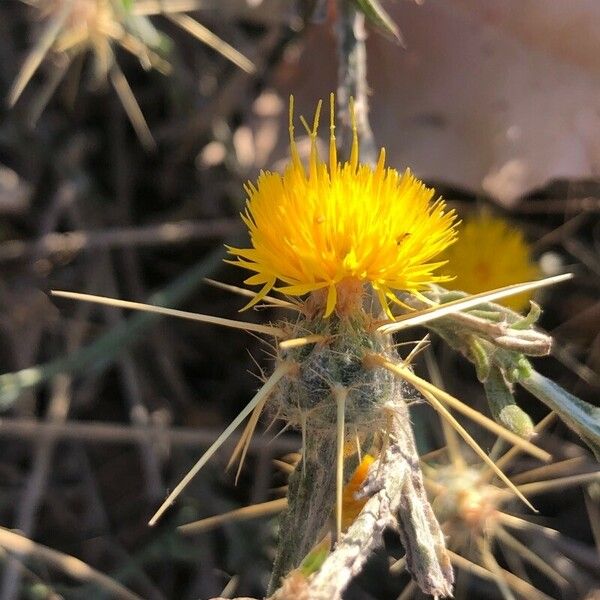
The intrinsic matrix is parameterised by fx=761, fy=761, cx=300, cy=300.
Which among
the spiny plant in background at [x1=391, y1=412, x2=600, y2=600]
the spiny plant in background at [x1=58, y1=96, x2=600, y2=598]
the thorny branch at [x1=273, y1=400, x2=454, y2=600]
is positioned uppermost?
the spiny plant in background at [x1=58, y1=96, x2=600, y2=598]

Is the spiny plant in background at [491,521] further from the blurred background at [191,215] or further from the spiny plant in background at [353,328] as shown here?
the spiny plant in background at [353,328]

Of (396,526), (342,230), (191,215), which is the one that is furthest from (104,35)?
(396,526)

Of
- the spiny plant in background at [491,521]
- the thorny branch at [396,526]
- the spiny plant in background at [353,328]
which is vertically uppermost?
the spiny plant in background at [353,328]

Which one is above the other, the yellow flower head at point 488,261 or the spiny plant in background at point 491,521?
the yellow flower head at point 488,261

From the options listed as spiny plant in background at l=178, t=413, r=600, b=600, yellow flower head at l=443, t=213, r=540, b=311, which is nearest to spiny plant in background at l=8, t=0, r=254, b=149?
yellow flower head at l=443, t=213, r=540, b=311

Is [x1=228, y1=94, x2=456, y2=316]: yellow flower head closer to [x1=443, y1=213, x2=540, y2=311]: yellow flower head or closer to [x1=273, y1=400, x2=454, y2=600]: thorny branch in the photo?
[x1=273, y1=400, x2=454, y2=600]: thorny branch

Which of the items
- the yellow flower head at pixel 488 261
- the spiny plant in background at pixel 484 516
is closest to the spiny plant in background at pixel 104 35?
the yellow flower head at pixel 488 261

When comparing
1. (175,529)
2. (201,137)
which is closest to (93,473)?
(175,529)
